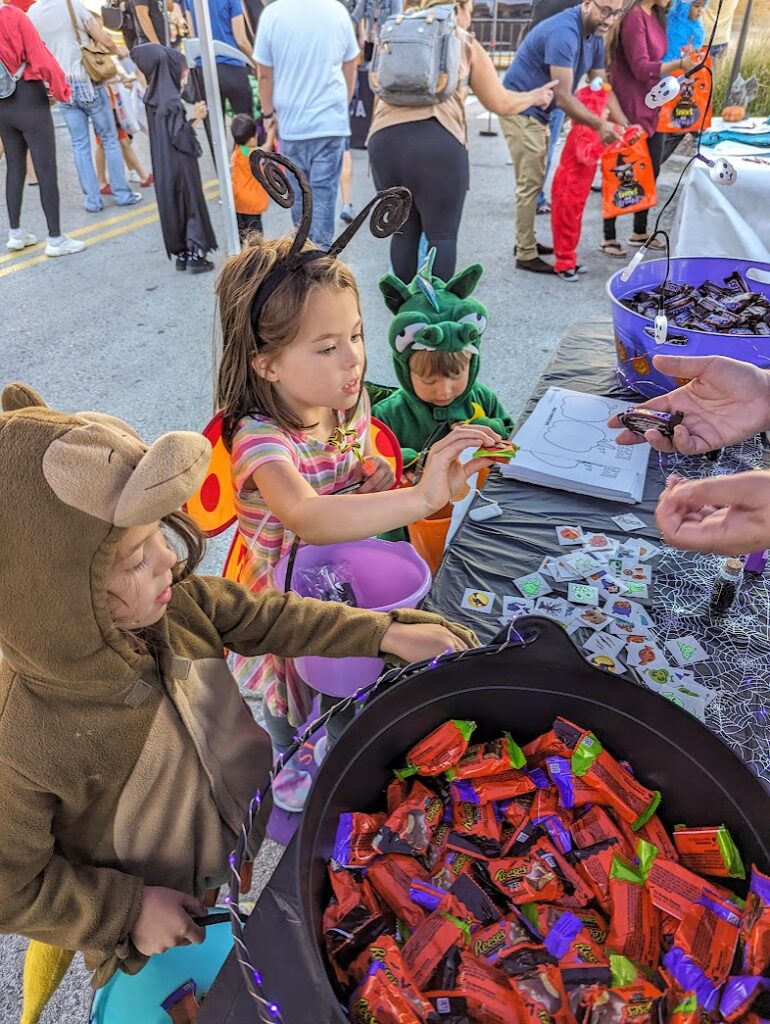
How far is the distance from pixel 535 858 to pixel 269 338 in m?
1.04

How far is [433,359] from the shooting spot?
1905mm

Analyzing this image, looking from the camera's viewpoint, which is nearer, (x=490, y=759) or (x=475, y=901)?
(x=475, y=901)

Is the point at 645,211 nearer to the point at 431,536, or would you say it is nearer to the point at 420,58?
the point at 420,58

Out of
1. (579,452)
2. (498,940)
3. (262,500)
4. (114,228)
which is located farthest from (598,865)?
(114,228)

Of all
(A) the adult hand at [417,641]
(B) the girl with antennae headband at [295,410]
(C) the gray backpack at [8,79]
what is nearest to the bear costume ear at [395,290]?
(B) the girl with antennae headband at [295,410]

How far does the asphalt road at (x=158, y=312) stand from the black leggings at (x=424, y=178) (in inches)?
25.1

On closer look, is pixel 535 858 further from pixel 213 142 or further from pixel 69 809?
pixel 213 142

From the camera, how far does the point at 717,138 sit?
4.01 metres

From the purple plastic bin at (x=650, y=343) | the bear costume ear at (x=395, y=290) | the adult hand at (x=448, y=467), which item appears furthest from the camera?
the bear costume ear at (x=395, y=290)

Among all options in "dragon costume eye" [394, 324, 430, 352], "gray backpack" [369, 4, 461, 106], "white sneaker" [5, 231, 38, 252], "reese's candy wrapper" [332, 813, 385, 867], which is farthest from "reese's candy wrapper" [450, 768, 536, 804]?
"white sneaker" [5, 231, 38, 252]

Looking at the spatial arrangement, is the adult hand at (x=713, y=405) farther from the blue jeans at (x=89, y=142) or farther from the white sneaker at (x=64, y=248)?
the blue jeans at (x=89, y=142)

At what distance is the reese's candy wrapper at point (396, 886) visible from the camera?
76 centimetres

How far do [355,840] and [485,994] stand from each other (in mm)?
194

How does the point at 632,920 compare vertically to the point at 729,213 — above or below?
below
